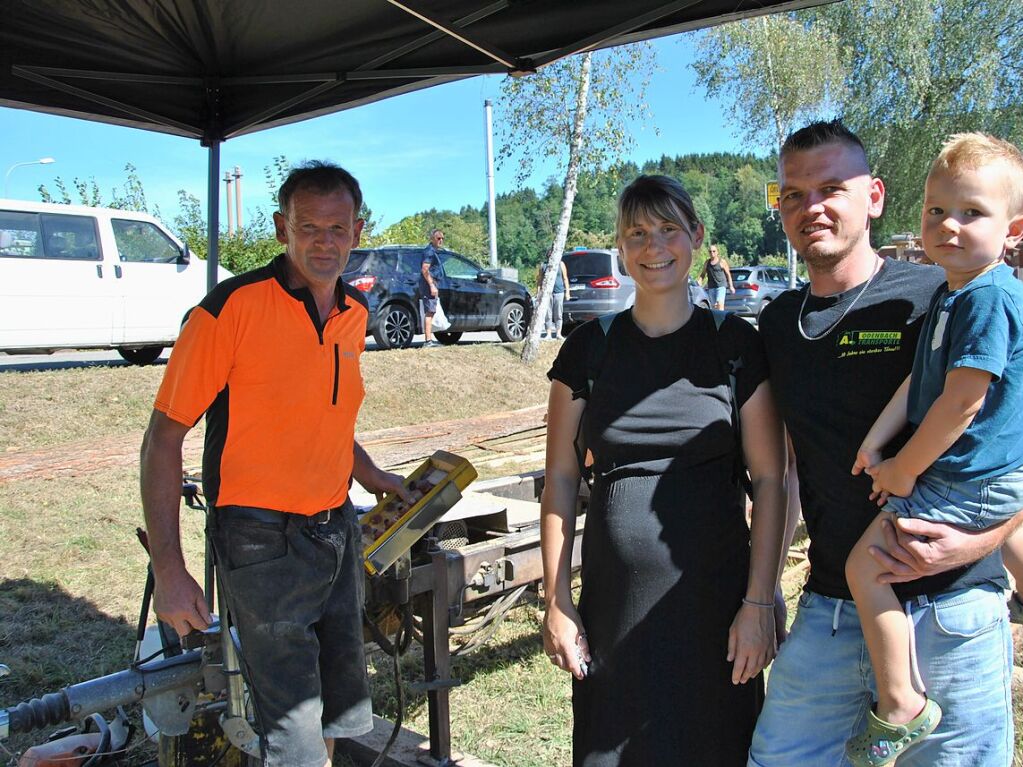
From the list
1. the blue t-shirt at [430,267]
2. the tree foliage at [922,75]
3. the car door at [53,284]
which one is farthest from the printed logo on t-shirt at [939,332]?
the tree foliage at [922,75]

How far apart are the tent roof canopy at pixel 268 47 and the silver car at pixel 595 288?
14.3 m

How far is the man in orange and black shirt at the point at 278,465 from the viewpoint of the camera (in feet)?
7.74

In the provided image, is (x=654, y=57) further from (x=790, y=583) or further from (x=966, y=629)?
(x=966, y=629)

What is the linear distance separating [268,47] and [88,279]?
8.85 meters

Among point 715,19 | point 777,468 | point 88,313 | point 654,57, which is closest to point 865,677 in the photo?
point 777,468

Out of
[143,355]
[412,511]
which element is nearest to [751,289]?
[143,355]

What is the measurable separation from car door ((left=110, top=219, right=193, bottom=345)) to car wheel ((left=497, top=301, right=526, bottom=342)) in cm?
617

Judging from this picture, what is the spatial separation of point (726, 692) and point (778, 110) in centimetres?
2885

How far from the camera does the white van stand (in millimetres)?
10734

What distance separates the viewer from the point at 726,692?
2.16 metres

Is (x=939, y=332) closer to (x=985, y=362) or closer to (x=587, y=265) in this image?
(x=985, y=362)

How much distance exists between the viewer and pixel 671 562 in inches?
84.8

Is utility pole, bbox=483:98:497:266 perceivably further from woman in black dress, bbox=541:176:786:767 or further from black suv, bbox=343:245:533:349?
woman in black dress, bbox=541:176:786:767

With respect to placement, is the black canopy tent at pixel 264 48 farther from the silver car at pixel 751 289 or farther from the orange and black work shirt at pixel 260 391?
the silver car at pixel 751 289
